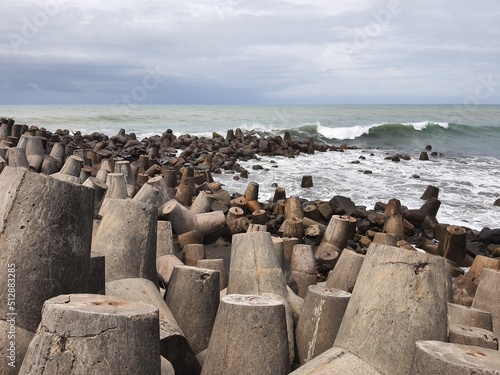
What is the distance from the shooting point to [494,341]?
333 centimetres

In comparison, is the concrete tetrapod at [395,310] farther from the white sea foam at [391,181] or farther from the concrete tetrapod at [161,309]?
the white sea foam at [391,181]

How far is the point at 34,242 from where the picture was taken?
295 cm

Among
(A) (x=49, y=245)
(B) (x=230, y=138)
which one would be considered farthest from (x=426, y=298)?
(B) (x=230, y=138)

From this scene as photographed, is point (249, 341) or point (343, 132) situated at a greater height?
point (343, 132)

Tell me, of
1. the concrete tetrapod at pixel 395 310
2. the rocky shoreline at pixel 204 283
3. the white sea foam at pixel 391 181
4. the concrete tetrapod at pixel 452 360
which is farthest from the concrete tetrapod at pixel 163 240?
the white sea foam at pixel 391 181

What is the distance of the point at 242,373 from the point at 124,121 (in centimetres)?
3624

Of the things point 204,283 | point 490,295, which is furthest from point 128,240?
point 490,295

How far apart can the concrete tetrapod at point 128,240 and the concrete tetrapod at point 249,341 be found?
108 cm

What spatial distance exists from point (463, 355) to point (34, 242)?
86.5 inches

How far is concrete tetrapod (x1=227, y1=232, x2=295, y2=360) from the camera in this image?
4062 millimetres

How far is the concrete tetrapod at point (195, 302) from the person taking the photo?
3.66 metres

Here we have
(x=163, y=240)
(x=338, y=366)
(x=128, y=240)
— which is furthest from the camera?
(x=163, y=240)

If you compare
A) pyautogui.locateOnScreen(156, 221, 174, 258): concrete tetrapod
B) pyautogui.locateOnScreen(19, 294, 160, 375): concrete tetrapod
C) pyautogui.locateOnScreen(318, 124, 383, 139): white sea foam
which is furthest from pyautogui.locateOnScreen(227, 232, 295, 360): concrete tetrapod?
pyautogui.locateOnScreen(318, 124, 383, 139): white sea foam

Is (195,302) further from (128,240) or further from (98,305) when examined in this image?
(98,305)
